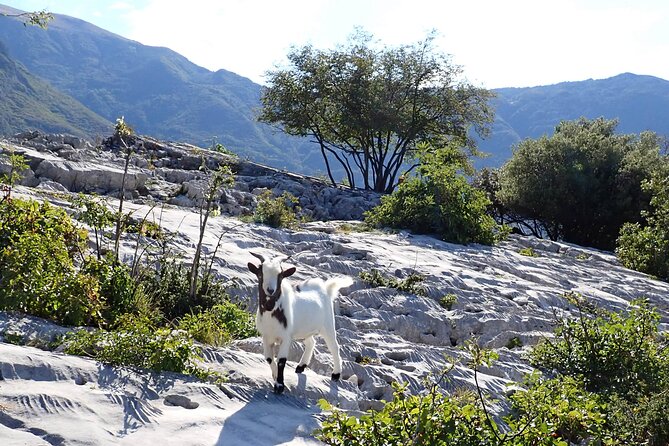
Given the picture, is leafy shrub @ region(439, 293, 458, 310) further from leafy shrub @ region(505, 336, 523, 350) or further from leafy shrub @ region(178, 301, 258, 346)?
leafy shrub @ region(178, 301, 258, 346)

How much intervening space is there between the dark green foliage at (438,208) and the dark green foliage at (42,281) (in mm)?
10990

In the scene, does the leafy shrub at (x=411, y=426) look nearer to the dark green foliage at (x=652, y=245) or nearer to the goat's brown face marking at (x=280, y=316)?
the goat's brown face marking at (x=280, y=316)

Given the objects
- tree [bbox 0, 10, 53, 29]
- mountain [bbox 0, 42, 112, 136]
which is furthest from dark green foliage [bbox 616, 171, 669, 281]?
mountain [bbox 0, 42, 112, 136]

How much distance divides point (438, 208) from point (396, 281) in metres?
6.04

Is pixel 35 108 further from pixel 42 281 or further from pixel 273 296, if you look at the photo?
pixel 273 296

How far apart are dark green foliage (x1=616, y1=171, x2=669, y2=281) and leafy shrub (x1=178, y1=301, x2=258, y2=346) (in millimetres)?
12382

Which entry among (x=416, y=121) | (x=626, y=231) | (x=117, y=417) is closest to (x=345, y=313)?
(x=117, y=417)

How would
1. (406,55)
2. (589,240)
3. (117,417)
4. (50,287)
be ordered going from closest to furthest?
1. (117,417)
2. (50,287)
3. (589,240)
4. (406,55)

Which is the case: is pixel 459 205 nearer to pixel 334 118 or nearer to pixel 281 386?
pixel 281 386

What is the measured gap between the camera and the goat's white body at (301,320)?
619cm

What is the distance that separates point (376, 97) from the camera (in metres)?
30.4

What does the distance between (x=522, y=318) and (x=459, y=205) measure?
22.2 ft

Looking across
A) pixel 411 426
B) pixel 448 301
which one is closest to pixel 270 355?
pixel 411 426

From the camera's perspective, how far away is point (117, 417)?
190 inches
